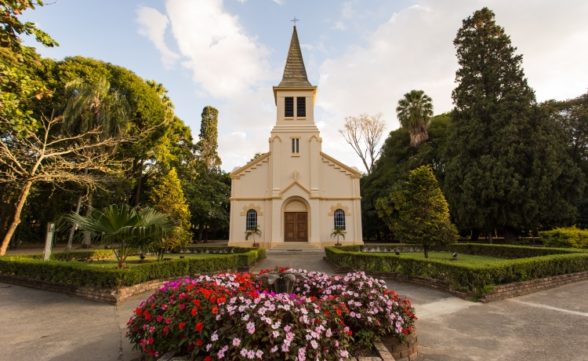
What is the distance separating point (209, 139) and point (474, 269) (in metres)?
39.1

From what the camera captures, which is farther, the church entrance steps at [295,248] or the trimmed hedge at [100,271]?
the church entrance steps at [295,248]

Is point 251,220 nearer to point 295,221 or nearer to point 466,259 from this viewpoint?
point 295,221

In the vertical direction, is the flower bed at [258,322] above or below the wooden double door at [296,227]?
below

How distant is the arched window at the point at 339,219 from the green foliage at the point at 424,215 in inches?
352

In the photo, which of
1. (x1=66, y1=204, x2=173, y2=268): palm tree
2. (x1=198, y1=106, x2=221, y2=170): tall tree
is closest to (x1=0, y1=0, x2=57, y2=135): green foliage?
(x1=66, y1=204, x2=173, y2=268): palm tree

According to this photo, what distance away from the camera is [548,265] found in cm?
1066

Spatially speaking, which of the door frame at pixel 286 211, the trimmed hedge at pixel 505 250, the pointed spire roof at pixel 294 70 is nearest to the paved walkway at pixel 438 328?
the trimmed hedge at pixel 505 250

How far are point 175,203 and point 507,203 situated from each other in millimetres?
24480

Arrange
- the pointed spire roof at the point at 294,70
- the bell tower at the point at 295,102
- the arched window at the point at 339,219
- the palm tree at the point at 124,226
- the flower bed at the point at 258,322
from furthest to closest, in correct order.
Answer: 1. the pointed spire roof at the point at 294,70
2. the bell tower at the point at 295,102
3. the arched window at the point at 339,219
4. the palm tree at the point at 124,226
5. the flower bed at the point at 258,322

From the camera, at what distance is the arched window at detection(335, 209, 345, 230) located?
2564 cm

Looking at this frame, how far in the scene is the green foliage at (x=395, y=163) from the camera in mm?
31969

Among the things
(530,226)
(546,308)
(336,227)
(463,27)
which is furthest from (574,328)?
(463,27)

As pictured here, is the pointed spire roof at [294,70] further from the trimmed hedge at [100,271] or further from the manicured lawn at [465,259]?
the trimmed hedge at [100,271]

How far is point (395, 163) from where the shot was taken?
1415 inches
